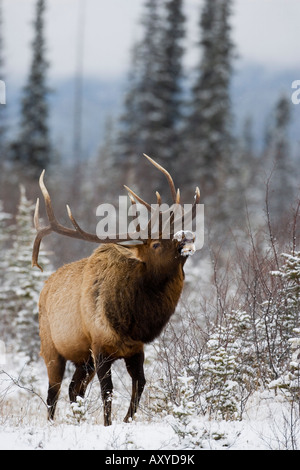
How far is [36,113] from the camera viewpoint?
28062 mm

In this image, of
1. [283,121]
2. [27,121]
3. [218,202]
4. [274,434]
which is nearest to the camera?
[274,434]

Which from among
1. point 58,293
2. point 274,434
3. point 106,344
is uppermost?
point 58,293

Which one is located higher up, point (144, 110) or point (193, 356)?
point (144, 110)

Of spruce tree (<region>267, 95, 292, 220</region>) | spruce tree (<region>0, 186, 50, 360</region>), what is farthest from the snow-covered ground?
spruce tree (<region>267, 95, 292, 220</region>)

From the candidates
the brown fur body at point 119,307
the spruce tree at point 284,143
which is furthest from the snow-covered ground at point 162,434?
the spruce tree at point 284,143

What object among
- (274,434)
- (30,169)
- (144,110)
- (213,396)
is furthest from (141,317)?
(144,110)

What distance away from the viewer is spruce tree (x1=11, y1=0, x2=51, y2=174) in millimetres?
27375

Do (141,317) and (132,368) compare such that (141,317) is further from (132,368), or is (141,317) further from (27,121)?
→ (27,121)

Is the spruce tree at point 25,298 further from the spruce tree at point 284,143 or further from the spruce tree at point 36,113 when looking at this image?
the spruce tree at point 284,143

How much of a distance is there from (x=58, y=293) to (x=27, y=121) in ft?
73.9

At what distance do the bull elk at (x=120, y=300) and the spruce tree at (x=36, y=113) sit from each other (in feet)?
68.2

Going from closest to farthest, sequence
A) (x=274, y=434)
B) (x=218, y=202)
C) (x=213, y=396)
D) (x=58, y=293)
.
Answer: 1. (x=274, y=434)
2. (x=213, y=396)
3. (x=58, y=293)
4. (x=218, y=202)

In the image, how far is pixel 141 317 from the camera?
19.7 ft

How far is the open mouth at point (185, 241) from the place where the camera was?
225 inches
